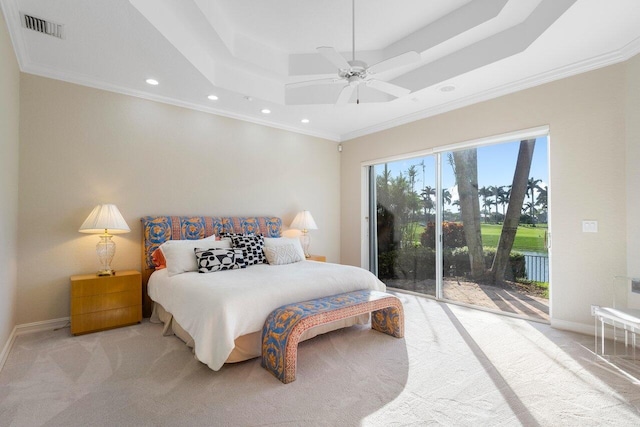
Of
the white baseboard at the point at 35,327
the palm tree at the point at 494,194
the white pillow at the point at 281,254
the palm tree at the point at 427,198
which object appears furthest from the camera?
the palm tree at the point at 427,198

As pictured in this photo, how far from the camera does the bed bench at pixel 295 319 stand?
7.61 feet

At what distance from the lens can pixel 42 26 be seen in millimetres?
2619

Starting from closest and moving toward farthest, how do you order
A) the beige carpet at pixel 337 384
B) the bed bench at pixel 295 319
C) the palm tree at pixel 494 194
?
the beige carpet at pixel 337 384, the bed bench at pixel 295 319, the palm tree at pixel 494 194

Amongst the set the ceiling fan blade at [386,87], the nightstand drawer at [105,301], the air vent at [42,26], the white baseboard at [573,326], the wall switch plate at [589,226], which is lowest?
the white baseboard at [573,326]

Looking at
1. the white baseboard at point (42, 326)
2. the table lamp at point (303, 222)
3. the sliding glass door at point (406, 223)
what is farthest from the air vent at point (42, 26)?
the sliding glass door at point (406, 223)

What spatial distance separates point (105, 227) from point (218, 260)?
3.87 feet

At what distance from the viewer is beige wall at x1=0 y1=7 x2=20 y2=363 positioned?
8.11 ft

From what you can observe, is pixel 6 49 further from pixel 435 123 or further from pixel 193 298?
pixel 435 123

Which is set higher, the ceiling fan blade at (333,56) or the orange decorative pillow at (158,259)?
the ceiling fan blade at (333,56)

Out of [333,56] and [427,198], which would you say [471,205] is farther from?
[333,56]

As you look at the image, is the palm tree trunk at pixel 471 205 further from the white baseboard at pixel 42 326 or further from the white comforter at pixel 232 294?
the white baseboard at pixel 42 326

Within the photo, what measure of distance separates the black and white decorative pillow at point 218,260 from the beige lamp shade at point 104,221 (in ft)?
2.74

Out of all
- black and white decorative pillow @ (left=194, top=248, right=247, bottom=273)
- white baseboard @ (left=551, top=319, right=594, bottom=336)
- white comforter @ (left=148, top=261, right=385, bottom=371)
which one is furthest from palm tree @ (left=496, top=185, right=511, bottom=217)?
black and white decorative pillow @ (left=194, top=248, right=247, bottom=273)

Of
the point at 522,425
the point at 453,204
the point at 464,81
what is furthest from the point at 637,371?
the point at 464,81
